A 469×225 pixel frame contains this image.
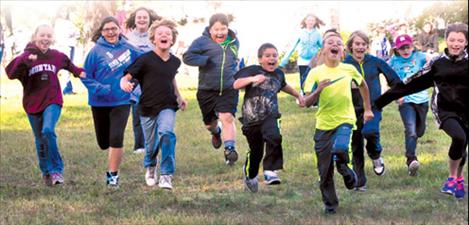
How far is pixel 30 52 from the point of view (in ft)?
32.8

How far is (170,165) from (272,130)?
3.97ft

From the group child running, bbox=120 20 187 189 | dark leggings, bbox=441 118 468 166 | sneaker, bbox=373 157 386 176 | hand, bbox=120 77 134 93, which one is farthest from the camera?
sneaker, bbox=373 157 386 176

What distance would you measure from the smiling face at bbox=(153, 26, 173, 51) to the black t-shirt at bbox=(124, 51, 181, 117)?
0.13 metres

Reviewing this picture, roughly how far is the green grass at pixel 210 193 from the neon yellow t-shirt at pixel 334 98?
0.82 meters

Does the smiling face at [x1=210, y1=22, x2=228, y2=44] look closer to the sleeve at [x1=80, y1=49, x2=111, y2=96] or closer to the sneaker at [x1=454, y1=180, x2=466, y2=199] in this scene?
the sleeve at [x1=80, y1=49, x2=111, y2=96]

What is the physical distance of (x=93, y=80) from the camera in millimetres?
9852

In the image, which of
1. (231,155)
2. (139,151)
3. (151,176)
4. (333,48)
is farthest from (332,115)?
(139,151)

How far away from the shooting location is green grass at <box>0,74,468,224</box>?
789cm

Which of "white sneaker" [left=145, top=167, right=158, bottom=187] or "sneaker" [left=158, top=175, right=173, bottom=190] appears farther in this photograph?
"white sneaker" [left=145, top=167, right=158, bottom=187]

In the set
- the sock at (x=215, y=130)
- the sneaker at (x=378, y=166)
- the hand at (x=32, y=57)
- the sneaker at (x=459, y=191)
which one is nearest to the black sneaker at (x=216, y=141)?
the sock at (x=215, y=130)

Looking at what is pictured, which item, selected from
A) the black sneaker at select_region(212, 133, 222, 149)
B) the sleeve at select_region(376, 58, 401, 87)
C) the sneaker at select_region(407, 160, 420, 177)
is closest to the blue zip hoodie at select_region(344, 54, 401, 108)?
the sleeve at select_region(376, 58, 401, 87)

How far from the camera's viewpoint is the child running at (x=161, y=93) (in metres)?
9.49

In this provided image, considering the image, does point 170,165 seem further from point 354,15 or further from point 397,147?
point 354,15

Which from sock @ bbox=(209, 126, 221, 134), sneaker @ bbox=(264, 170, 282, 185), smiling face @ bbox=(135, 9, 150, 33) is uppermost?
smiling face @ bbox=(135, 9, 150, 33)
